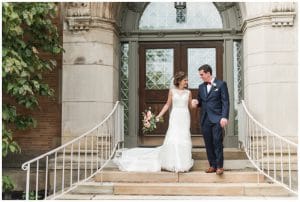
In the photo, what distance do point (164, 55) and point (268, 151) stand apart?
3.33 m

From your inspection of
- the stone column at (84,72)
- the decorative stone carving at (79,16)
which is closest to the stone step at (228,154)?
the stone column at (84,72)

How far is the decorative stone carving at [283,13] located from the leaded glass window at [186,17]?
173 cm

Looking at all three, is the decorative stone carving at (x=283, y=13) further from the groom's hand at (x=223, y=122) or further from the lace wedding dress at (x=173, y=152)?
the groom's hand at (x=223, y=122)

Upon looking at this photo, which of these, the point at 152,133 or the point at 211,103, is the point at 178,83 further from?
the point at 152,133

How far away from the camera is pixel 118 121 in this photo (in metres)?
8.91

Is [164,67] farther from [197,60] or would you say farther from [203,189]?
[203,189]

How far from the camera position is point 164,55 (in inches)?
397

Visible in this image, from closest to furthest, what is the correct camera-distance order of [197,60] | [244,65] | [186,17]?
[244,65] → [197,60] → [186,17]

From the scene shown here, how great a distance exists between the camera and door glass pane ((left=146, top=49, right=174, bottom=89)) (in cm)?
1003

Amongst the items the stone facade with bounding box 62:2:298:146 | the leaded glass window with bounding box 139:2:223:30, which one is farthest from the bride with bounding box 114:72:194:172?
the leaded glass window with bounding box 139:2:223:30

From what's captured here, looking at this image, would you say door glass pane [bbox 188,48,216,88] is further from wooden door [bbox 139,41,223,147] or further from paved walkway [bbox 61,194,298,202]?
paved walkway [bbox 61,194,298,202]

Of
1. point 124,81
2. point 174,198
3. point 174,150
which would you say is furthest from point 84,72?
point 174,198

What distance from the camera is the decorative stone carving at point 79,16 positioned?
884cm

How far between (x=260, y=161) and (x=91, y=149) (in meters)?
3.10
